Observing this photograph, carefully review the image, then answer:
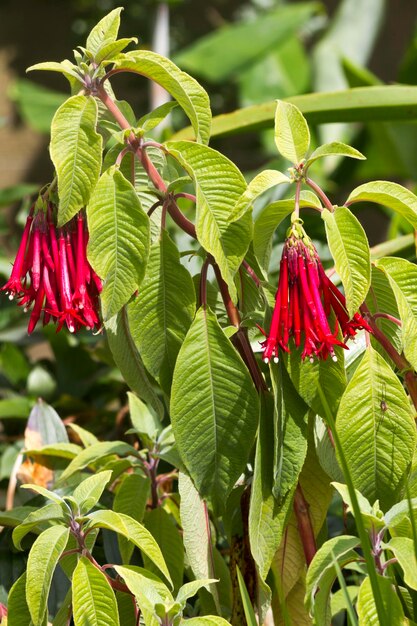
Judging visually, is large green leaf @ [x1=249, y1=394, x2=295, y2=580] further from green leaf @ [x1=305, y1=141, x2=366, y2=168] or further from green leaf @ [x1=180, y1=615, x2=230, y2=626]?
green leaf @ [x1=305, y1=141, x2=366, y2=168]

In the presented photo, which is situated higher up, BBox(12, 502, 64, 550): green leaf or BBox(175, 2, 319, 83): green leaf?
BBox(175, 2, 319, 83): green leaf

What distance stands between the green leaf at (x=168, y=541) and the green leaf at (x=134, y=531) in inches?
5.7

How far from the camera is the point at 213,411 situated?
58cm

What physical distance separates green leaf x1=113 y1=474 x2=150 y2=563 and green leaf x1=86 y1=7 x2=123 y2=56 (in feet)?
1.06

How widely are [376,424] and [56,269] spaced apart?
0.71 ft

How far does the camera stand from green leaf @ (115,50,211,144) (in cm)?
57

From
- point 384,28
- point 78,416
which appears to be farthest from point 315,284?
point 384,28

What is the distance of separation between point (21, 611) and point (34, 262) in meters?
0.23

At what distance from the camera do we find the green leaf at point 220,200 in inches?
22.1

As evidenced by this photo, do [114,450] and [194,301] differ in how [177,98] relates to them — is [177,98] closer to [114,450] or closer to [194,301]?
[194,301]

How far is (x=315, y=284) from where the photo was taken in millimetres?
559

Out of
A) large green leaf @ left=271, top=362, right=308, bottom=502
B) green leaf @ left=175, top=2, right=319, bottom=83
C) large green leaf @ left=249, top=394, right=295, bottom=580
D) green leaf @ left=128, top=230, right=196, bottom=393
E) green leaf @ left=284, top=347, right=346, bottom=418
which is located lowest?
large green leaf @ left=249, top=394, right=295, bottom=580

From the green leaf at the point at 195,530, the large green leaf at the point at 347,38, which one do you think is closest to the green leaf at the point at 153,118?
the green leaf at the point at 195,530

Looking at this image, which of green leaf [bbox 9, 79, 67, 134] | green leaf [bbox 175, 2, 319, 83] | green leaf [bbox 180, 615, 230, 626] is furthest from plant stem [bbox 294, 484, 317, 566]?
green leaf [bbox 175, 2, 319, 83]
